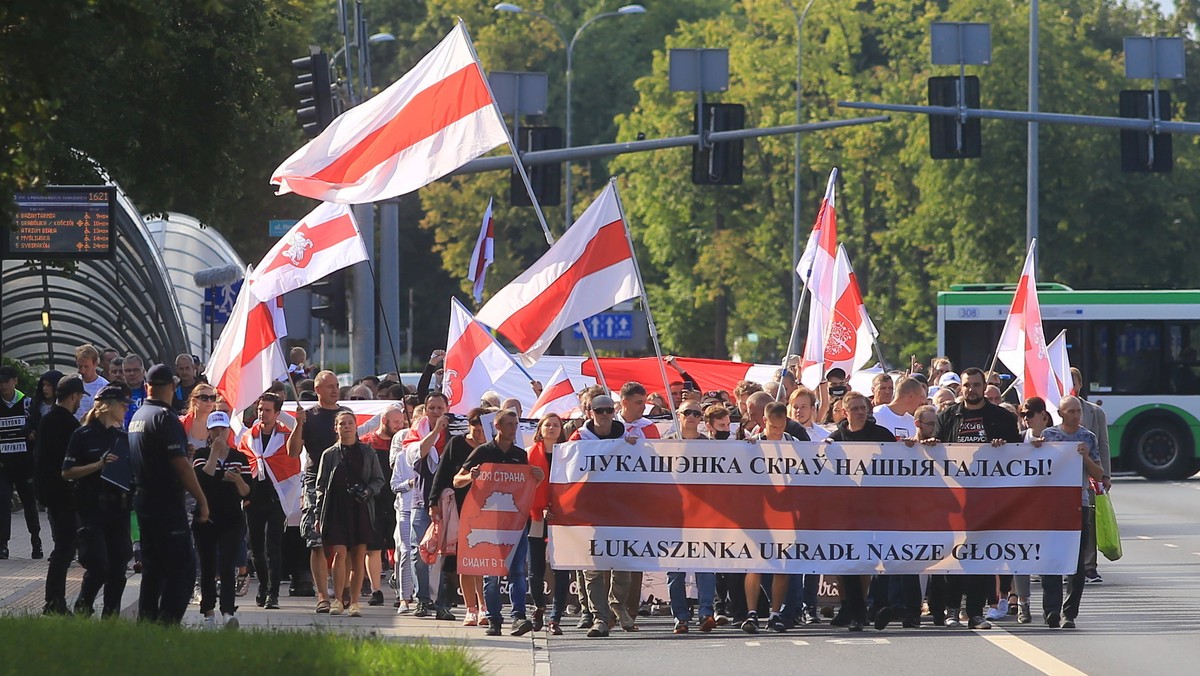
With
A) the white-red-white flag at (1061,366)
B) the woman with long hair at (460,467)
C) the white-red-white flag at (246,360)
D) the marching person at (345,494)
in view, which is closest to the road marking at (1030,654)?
the woman with long hair at (460,467)

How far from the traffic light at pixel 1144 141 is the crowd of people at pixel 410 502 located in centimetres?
1390

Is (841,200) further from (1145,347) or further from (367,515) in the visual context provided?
(367,515)

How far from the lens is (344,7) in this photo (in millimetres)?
27562

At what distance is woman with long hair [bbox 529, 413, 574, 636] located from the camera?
14.1 m

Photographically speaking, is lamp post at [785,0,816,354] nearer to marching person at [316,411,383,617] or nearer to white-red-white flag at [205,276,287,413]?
white-red-white flag at [205,276,287,413]

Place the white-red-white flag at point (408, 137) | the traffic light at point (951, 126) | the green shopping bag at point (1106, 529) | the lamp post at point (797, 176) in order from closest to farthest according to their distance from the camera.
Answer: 1. the white-red-white flag at point (408, 137)
2. the green shopping bag at point (1106, 529)
3. the traffic light at point (951, 126)
4. the lamp post at point (797, 176)

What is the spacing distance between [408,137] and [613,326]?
120 feet

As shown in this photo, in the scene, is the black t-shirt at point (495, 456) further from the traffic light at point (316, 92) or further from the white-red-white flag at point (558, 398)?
the traffic light at point (316, 92)

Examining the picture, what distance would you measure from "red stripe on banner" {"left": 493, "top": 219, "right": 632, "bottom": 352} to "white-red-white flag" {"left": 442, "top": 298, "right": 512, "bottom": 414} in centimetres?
328

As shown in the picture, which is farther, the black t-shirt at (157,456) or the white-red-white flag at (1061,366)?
the white-red-white flag at (1061,366)

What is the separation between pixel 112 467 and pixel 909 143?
142 feet

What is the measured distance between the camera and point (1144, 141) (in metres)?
29.0

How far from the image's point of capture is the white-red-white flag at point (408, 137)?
1445cm

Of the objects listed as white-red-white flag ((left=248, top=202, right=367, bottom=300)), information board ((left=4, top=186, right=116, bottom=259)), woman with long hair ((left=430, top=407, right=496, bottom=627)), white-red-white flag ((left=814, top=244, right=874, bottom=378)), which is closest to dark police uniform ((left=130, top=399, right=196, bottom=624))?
woman with long hair ((left=430, top=407, right=496, bottom=627))
